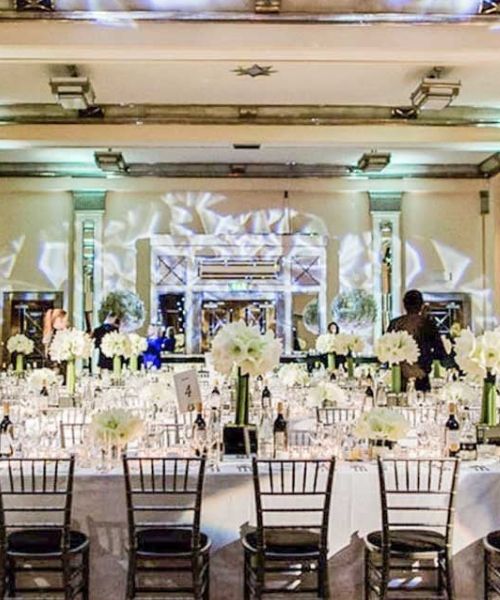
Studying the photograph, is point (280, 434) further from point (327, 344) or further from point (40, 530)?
point (327, 344)

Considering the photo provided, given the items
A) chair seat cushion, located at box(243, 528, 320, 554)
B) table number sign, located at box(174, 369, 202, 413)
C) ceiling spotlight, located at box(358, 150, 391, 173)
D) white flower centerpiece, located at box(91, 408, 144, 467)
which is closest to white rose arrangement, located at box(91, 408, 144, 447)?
white flower centerpiece, located at box(91, 408, 144, 467)

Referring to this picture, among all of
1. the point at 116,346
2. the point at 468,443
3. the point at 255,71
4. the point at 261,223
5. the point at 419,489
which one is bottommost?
the point at 419,489

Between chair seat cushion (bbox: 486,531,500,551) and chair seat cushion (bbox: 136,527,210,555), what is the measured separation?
1.41 metres

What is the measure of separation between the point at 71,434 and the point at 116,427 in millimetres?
721

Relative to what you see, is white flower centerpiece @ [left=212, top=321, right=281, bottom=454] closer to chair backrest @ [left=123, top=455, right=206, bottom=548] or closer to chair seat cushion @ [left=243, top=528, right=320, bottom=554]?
chair backrest @ [left=123, top=455, right=206, bottom=548]

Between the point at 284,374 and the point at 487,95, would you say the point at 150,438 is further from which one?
the point at 487,95

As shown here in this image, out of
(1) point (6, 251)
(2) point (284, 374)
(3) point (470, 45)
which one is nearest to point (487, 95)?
(3) point (470, 45)

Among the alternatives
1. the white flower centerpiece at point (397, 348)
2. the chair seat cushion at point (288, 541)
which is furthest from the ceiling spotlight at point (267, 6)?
the chair seat cushion at point (288, 541)

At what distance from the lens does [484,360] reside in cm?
473

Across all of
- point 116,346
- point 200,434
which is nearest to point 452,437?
point 200,434

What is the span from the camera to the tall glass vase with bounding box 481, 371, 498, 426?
4.87m

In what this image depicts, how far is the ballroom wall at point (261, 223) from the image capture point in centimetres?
1355

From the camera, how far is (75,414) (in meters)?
5.97

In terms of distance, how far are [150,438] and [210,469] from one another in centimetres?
57
